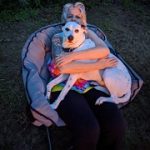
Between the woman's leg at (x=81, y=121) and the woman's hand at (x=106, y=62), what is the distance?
34 cm

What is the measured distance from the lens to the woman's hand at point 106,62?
290cm

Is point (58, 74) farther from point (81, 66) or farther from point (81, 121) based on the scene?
point (81, 121)

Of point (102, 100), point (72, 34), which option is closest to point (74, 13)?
point (72, 34)

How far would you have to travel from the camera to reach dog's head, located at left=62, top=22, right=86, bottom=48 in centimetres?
288

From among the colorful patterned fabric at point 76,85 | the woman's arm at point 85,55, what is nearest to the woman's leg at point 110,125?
the colorful patterned fabric at point 76,85

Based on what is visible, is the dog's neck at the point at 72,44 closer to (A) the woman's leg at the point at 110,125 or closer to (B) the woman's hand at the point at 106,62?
(B) the woman's hand at the point at 106,62

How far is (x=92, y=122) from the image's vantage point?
→ 263 cm

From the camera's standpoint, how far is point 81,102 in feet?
9.05

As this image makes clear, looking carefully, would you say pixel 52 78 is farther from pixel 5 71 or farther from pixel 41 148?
pixel 5 71

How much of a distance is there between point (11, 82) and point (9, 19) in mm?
1617

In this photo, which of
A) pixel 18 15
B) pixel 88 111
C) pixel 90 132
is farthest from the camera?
pixel 18 15

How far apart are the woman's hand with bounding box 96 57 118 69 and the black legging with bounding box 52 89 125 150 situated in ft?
0.85

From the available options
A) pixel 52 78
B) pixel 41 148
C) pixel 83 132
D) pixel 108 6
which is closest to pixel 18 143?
pixel 41 148

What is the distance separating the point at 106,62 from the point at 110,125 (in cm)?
54
